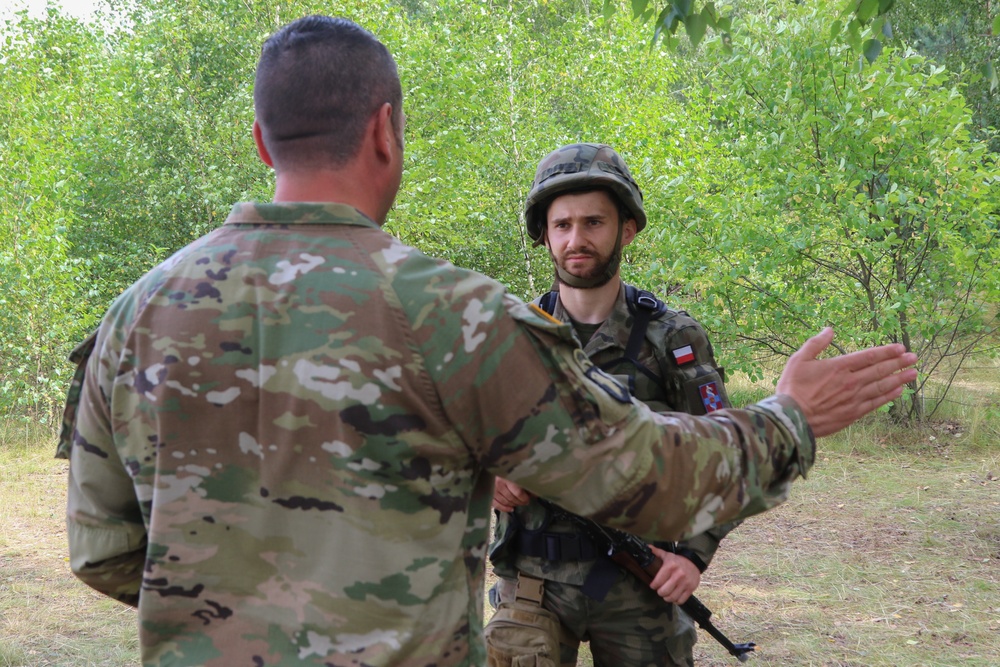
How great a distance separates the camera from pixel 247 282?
4.75ft

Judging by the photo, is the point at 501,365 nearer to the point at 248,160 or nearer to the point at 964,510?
the point at 964,510

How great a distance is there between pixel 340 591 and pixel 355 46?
876mm

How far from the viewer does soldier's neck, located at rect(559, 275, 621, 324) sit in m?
2.96

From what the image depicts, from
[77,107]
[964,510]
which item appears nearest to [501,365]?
[964,510]

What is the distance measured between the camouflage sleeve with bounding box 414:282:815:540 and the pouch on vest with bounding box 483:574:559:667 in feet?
4.11

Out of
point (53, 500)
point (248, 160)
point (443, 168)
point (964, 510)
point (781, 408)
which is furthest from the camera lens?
point (248, 160)

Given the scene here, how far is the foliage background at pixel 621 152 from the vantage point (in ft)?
26.8

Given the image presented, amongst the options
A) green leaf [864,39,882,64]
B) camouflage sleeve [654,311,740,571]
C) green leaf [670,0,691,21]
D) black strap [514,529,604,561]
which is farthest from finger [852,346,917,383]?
green leaf [864,39,882,64]

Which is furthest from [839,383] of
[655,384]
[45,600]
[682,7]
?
[45,600]

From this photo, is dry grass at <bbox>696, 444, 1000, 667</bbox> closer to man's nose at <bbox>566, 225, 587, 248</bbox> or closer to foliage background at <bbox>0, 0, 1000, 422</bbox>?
foliage background at <bbox>0, 0, 1000, 422</bbox>

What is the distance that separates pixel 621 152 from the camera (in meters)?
10.8

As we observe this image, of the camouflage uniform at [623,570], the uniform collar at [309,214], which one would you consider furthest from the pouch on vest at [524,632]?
the uniform collar at [309,214]

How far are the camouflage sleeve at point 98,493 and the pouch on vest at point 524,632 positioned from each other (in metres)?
1.23

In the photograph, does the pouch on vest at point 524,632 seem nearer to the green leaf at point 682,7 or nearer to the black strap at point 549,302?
the black strap at point 549,302
